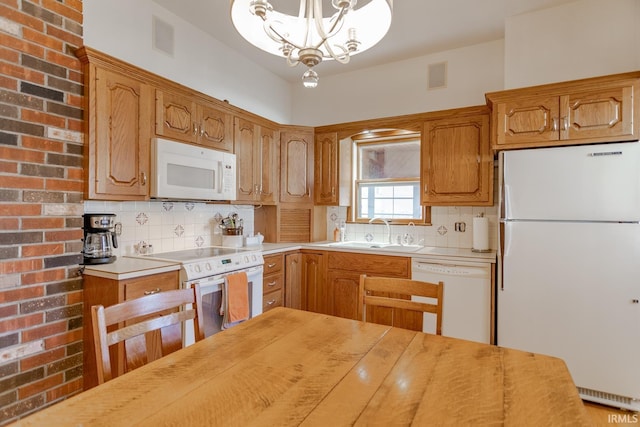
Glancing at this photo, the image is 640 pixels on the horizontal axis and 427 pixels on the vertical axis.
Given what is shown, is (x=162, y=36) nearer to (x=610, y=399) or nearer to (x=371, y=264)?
(x=371, y=264)

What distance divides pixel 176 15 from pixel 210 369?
2942mm

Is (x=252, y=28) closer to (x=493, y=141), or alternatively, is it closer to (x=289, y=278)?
(x=493, y=141)

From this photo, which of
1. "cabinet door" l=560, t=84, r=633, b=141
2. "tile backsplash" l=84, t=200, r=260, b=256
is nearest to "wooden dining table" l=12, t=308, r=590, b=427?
"tile backsplash" l=84, t=200, r=260, b=256

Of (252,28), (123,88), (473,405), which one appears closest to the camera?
(473,405)

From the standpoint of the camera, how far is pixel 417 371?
39.4 inches

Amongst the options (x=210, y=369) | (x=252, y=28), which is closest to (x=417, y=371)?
(x=210, y=369)

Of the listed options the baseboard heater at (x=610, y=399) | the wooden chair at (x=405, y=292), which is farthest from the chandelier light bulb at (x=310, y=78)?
the baseboard heater at (x=610, y=399)

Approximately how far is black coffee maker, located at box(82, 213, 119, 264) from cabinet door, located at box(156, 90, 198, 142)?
0.71 metres

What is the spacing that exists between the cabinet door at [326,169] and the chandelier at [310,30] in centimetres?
218

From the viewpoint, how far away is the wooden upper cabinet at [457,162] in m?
2.94

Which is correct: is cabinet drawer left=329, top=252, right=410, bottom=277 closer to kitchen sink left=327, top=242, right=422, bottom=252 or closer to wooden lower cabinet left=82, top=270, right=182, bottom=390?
kitchen sink left=327, top=242, right=422, bottom=252

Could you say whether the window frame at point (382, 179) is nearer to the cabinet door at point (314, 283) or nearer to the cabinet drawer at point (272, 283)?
the cabinet door at point (314, 283)

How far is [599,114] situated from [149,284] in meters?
3.15

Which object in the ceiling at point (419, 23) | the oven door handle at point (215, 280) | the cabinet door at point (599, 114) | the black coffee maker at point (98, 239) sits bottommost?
the oven door handle at point (215, 280)
